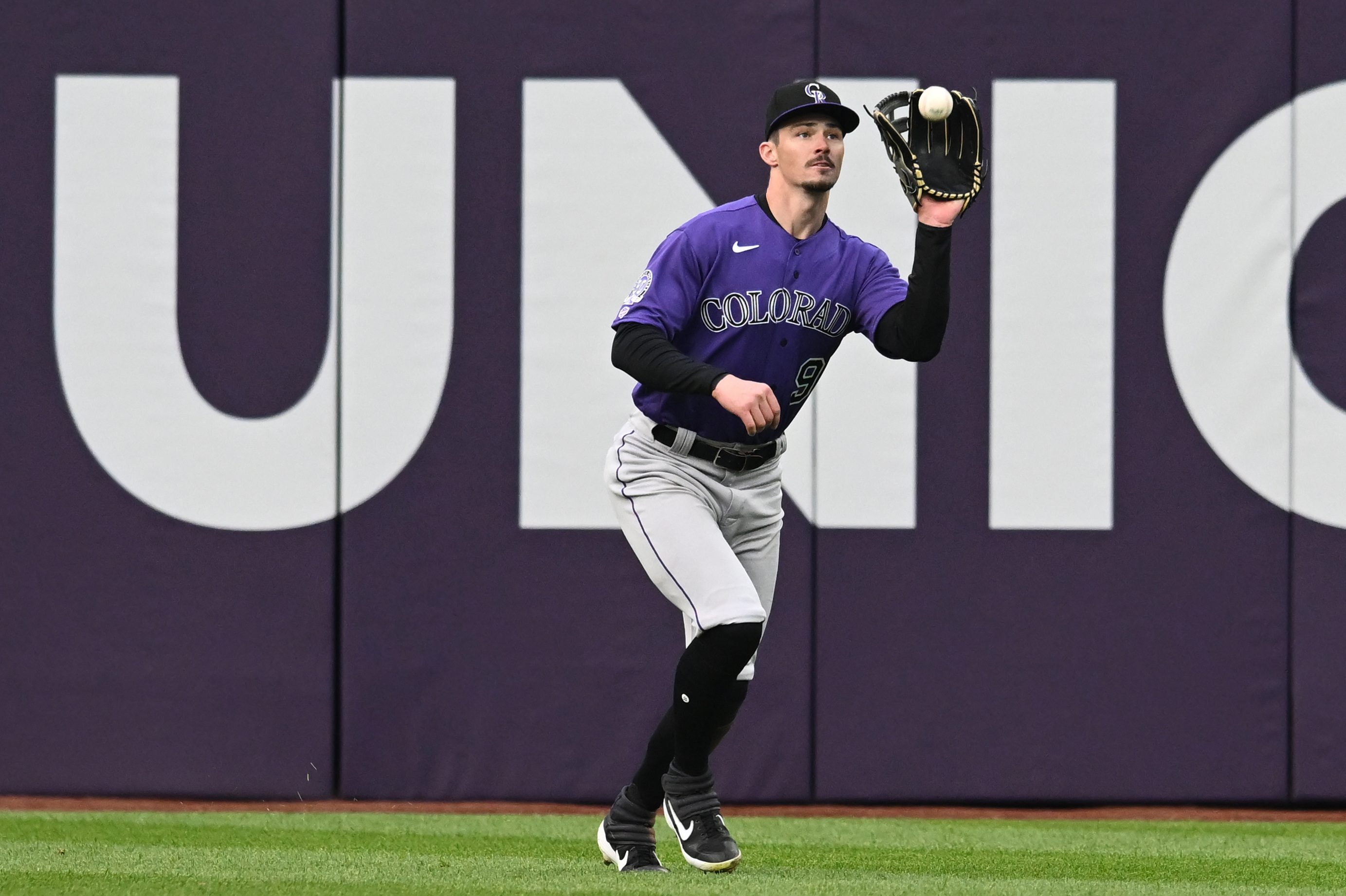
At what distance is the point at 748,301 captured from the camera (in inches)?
149

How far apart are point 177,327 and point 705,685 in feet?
9.27

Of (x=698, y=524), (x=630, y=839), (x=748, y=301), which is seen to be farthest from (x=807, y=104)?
(x=630, y=839)

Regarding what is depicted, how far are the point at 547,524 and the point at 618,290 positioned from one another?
83 cm

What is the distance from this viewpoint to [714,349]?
382 centimetres

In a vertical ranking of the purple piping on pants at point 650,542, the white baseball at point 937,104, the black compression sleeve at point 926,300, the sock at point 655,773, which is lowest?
the sock at point 655,773

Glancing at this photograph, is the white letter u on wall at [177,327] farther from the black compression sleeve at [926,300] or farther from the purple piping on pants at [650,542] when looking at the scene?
the black compression sleeve at [926,300]

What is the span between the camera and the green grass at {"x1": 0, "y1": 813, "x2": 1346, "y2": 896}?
147 inches

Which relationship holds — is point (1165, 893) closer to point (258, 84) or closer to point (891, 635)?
point (891, 635)

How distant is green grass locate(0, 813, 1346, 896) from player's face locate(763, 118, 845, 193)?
1.56m

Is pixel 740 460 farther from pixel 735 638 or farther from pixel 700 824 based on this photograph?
pixel 700 824

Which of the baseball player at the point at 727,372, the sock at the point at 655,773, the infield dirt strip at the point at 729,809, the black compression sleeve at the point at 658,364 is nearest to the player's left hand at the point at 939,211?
the baseball player at the point at 727,372

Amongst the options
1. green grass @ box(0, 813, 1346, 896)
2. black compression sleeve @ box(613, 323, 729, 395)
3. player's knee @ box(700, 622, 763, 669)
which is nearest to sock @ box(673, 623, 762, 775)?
player's knee @ box(700, 622, 763, 669)

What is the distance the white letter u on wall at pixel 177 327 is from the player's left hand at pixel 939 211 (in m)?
2.44

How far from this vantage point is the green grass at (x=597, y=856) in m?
3.74
